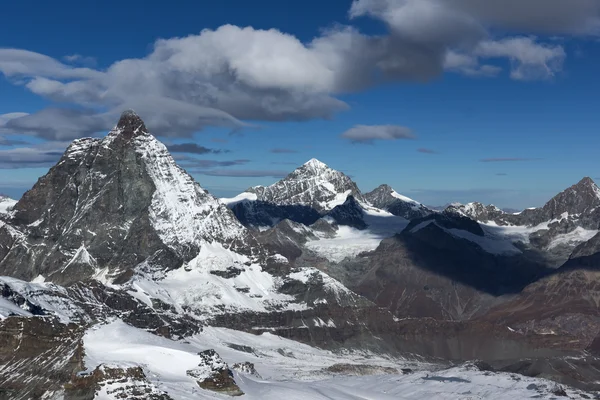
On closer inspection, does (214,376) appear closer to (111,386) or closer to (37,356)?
(111,386)

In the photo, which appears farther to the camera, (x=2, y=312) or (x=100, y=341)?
(x=2, y=312)

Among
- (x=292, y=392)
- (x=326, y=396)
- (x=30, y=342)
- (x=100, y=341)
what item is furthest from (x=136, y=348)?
(x=326, y=396)

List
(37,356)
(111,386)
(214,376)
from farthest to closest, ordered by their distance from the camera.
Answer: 1. (214,376)
2. (37,356)
3. (111,386)

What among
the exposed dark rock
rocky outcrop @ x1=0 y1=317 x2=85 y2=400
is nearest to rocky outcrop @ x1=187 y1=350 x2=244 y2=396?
the exposed dark rock

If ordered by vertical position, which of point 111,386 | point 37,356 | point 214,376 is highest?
point 37,356

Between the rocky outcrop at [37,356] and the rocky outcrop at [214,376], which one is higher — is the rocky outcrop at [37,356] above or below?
above

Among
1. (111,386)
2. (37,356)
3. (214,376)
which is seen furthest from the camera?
(214,376)

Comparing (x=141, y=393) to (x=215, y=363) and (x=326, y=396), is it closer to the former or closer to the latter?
(x=215, y=363)

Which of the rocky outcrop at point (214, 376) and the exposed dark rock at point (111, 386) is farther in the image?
the rocky outcrop at point (214, 376)

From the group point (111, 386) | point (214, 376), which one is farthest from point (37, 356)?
point (214, 376)

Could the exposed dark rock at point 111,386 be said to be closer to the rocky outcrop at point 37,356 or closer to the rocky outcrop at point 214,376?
the rocky outcrop at point 37,356

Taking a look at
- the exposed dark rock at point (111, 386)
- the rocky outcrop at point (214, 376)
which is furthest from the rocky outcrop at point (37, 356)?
the rocky outcrop at point (214, 376)
